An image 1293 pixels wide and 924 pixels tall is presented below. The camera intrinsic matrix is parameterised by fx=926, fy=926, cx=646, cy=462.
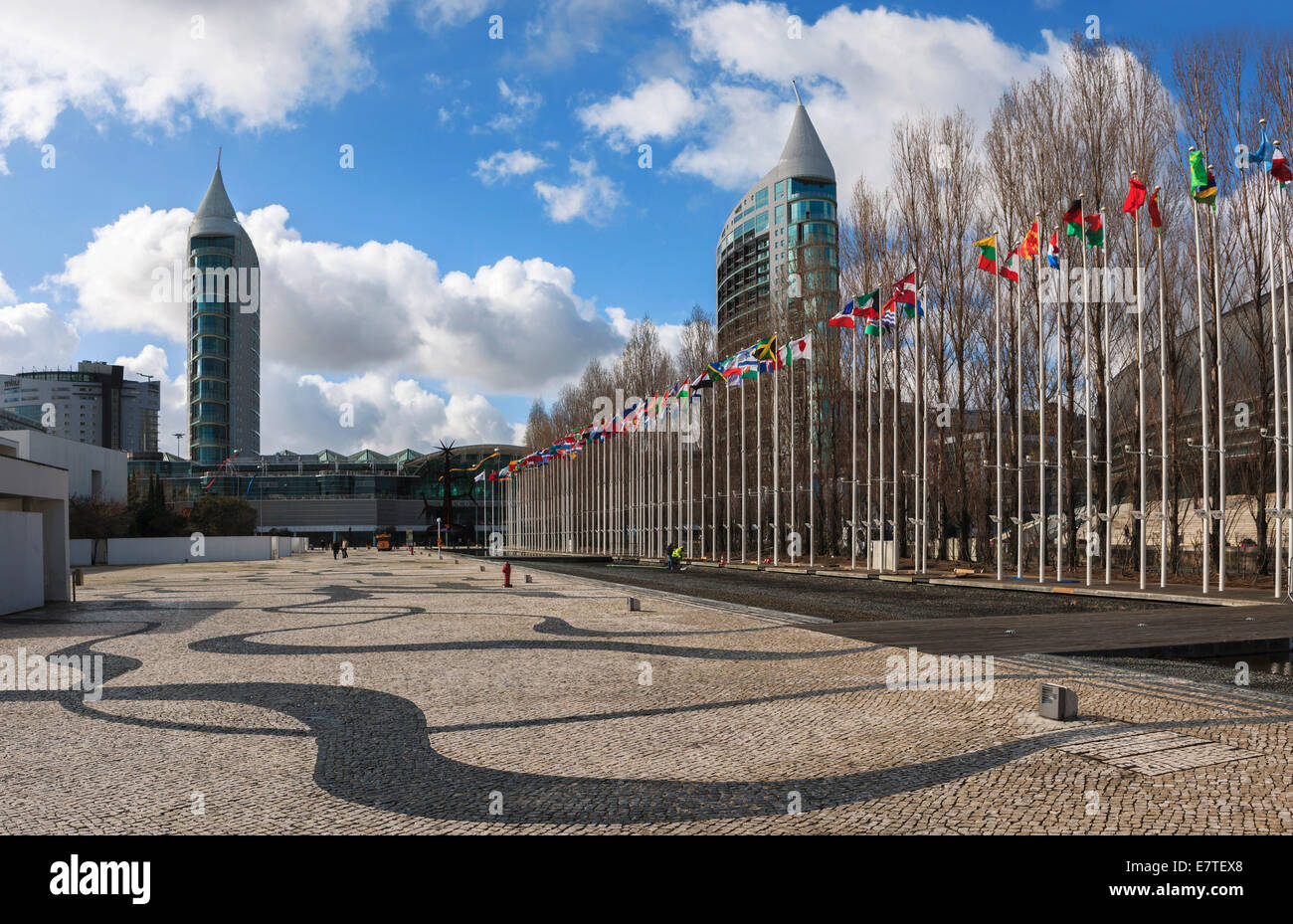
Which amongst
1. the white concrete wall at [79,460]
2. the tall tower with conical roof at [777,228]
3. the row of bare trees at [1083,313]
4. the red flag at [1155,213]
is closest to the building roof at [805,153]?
the tall tower with conical roof at [777,228]

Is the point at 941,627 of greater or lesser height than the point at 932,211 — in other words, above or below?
below

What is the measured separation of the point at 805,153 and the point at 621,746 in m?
111

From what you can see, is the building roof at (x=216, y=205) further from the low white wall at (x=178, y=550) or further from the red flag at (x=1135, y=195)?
the red flag at (x=1135, y=195)

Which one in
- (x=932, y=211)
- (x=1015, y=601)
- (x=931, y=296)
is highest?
(x=932, y=211)

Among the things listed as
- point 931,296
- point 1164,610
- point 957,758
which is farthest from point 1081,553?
point 957,758

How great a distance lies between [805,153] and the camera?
360ft

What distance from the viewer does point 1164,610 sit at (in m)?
19.0

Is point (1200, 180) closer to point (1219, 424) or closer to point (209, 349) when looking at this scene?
point (1219, 424)

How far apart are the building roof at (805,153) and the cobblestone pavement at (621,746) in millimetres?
103710

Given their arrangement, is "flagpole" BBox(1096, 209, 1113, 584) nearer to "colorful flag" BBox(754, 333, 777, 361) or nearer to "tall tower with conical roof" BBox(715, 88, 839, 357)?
"colorful flag" BBox(754, 333, 777, 361)

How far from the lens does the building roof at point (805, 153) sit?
360 feet
